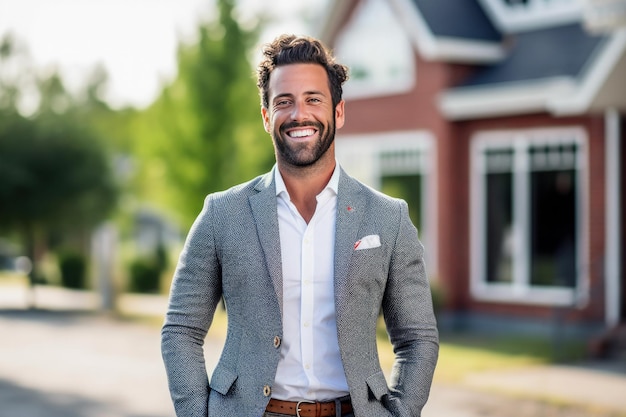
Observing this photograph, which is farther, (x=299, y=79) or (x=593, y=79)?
(x=593, y=79)

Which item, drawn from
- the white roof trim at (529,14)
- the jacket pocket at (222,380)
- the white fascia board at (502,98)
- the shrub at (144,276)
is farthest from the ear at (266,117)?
the shrub at (144,276)

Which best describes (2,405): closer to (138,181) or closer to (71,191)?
(71,191)

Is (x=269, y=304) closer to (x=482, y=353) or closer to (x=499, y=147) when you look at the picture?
(x=482, y=353)

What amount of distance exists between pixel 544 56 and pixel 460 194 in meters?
2.73

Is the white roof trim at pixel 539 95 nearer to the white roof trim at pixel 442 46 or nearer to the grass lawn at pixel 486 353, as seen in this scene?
the white roof trim at pixel 442 46

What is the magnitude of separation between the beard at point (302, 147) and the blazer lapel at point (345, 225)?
14 centimetres

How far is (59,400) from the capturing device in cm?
1119

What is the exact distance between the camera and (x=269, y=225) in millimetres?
3352

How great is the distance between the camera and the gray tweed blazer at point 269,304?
3.26 m

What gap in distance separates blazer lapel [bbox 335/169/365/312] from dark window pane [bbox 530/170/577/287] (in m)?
14.1

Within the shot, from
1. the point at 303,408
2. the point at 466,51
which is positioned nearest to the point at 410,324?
the point at 303,408

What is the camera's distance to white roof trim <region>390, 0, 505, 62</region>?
731 inches

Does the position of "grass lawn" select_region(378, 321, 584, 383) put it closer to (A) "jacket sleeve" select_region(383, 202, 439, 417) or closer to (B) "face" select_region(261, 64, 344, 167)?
(A) "jacket sleeve" select_region(383, 202, 439, 417)

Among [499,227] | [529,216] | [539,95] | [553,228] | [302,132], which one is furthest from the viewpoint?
[499,227]
